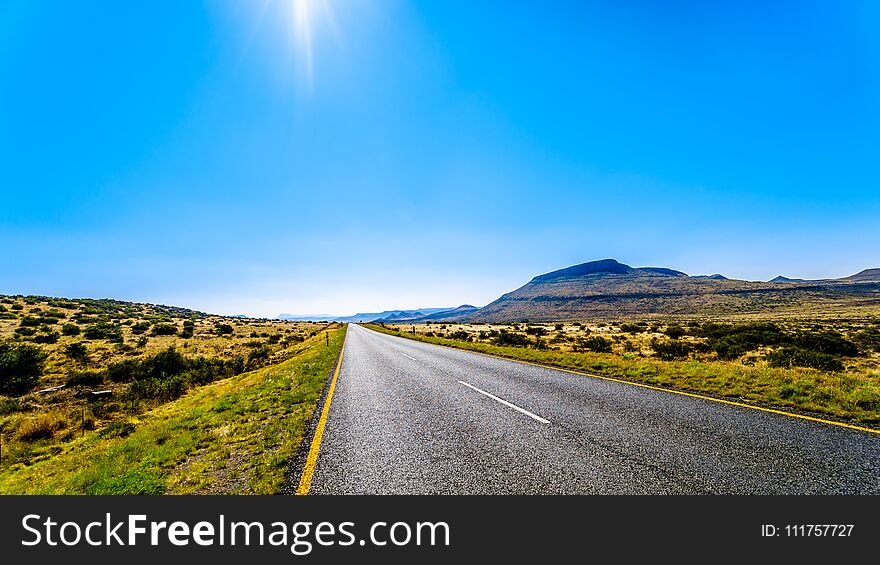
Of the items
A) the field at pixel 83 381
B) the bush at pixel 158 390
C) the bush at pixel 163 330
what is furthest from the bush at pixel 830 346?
the bush at pixel 163 330

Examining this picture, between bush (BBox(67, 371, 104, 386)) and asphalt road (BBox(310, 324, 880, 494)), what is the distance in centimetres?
1433

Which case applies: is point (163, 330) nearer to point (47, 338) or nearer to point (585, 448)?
point (47, 338)

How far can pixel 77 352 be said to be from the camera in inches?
813

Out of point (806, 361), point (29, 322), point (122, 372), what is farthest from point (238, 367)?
point (806, 361)

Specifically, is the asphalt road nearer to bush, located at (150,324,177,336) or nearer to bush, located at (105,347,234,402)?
bush, located at (105,347,234,402)

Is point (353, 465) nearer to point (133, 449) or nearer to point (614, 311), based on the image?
point (133, 449)

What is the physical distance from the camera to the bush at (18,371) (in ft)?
44.9

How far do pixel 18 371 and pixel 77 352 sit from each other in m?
6.86

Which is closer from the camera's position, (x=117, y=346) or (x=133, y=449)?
(x=133, y=449)

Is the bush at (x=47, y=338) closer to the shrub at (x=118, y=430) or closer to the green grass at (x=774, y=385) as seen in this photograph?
the shrub at (x=118, y=430)

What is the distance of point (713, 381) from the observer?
9430 millimetres
